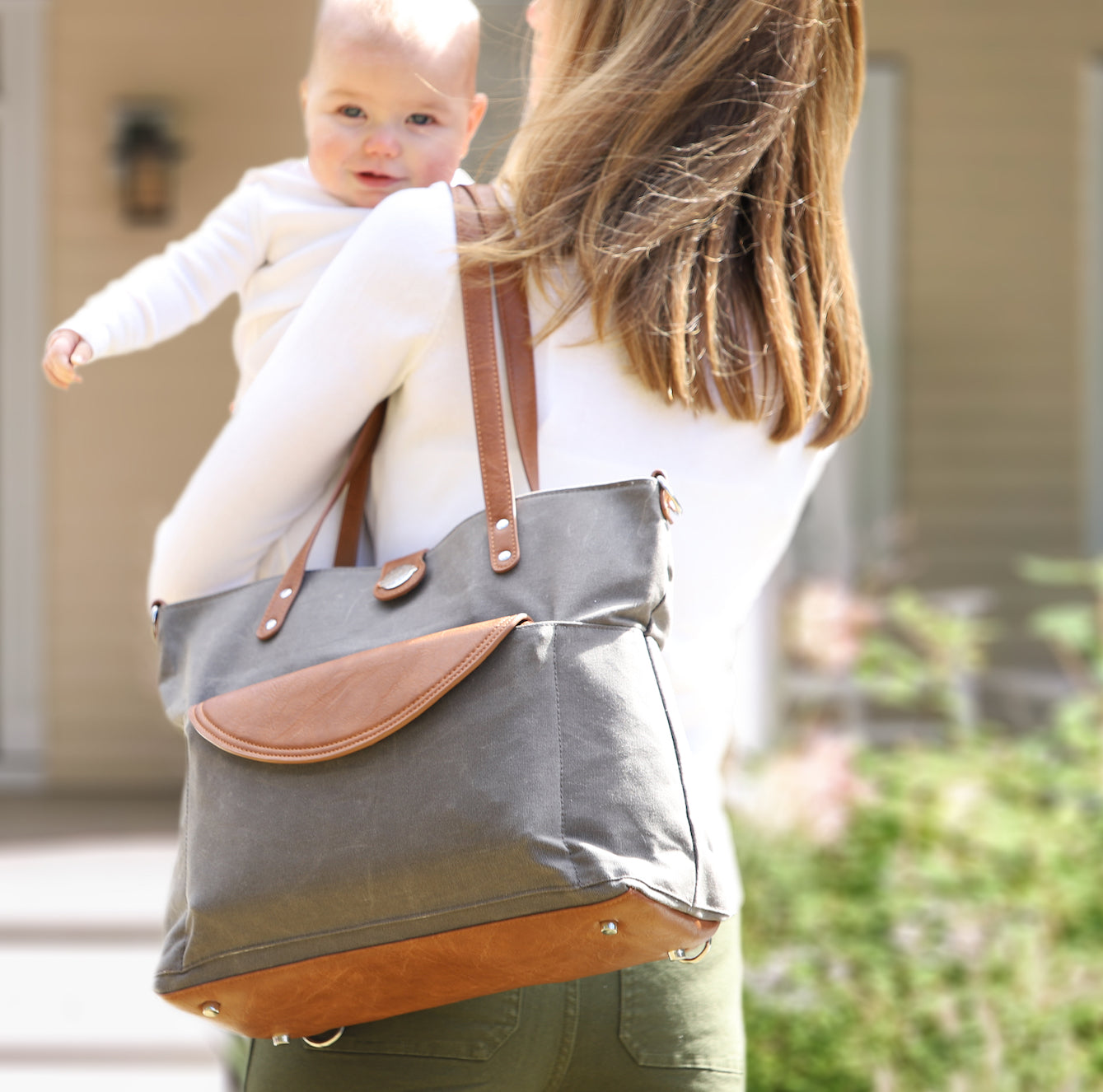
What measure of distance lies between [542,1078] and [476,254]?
0.62m

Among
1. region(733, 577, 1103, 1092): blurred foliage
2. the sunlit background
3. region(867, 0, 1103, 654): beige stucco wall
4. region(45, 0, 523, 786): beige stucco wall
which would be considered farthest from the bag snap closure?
region(867, 0, 1103, 654): beige stucco wall

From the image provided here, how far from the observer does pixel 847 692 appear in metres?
4.41

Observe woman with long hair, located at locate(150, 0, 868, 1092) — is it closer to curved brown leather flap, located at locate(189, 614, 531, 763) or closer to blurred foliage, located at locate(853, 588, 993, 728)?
curved brown leather flap, located at locate(189, 614, 531, 763)

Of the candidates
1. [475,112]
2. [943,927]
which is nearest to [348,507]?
[475,112]

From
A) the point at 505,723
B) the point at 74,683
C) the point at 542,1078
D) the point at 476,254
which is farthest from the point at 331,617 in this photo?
the point at 74,683

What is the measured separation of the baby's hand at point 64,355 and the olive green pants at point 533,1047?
0.58 m

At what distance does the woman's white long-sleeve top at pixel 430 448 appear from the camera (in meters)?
1.04

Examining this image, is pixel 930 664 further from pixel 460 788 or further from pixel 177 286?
pixel 460 788

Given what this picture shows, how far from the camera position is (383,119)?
4.11 feet

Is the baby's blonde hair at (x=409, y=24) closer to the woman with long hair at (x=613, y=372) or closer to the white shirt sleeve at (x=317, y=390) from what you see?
the woman with long hair at (x=613, y=372)

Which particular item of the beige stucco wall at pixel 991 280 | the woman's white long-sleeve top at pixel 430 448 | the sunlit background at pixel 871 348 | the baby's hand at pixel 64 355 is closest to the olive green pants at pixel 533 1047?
the woman's white long-sleeve top at pixel 430 448

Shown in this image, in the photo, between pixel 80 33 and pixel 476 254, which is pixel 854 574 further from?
pixel 476 254

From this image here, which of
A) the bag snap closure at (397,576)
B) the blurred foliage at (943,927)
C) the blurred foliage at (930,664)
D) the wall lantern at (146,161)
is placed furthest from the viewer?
the wall lantern at (146,161)

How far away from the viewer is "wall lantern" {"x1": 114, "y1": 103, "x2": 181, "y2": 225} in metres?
5.19
